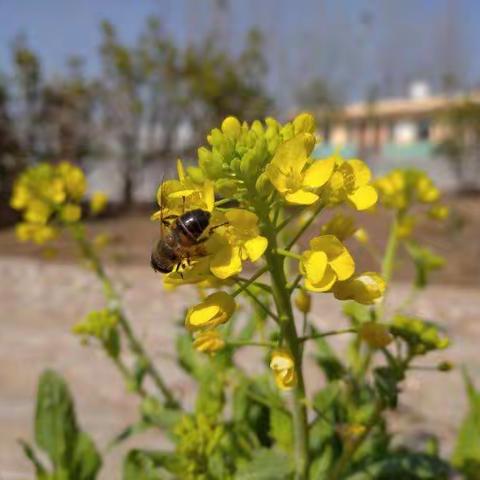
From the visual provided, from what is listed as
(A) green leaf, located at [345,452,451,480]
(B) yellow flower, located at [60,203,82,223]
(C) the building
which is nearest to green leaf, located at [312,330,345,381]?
(A) green leaf, located at [345,452,451,480]

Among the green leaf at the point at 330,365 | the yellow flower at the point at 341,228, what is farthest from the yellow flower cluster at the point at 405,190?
the yellow flower at the point at 341,228

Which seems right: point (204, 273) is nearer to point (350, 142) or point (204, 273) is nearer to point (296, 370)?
point (296, 370)

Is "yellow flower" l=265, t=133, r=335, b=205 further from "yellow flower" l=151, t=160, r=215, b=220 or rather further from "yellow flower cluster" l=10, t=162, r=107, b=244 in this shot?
"yellow flower cluster" l=10, t=162, r=107, b=244

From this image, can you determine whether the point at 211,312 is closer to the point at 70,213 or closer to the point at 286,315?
the point at 286,315

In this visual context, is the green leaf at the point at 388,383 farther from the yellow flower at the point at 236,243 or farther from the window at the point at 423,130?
the window at the point at 423,130

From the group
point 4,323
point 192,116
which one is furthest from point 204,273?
point 192,116
